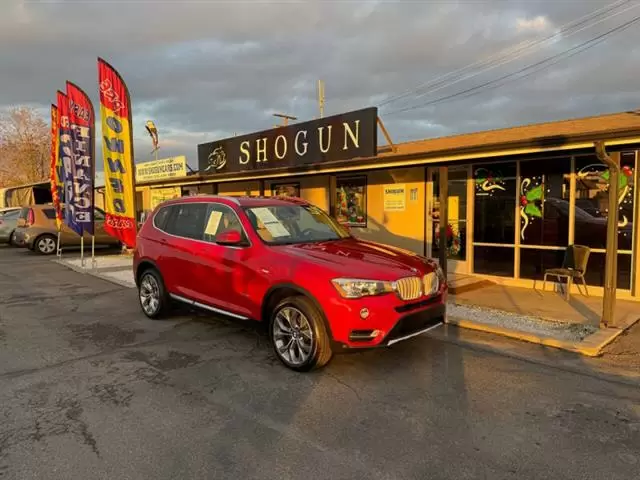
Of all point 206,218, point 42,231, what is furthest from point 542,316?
point 42,231

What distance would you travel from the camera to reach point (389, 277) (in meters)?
4.57

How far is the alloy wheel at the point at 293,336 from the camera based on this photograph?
4734 millimetres

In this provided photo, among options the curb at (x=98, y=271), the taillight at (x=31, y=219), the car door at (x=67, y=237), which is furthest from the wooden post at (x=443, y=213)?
the taillight at (x=31, y=219)

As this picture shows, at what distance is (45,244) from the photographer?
57.0ft

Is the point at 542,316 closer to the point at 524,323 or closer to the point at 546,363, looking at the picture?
the point at 524,323

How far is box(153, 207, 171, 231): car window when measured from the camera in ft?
22.8

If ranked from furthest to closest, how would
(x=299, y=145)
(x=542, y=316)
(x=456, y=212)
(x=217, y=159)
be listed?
(x=217, y=159) → (x=299, y=145) → (x=456, y=212) → (x=542, y=316)

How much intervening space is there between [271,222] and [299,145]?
18.3 feet

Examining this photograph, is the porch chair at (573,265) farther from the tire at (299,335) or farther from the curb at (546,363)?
the tire at (299,335)

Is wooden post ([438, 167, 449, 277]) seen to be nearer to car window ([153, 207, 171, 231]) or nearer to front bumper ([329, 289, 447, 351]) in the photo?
front bumper ([329, 289, 447, 351])

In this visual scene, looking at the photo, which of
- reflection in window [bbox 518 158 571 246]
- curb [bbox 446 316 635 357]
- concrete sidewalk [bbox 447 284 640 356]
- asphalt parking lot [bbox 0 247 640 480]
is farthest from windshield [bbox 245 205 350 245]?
reflection in window [bbox 518 158 571 246]

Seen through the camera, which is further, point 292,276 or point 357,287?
point 292,276

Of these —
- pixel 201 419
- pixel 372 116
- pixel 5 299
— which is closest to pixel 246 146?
pixel 372 116

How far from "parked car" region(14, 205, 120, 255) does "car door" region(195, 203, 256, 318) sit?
1290cm
